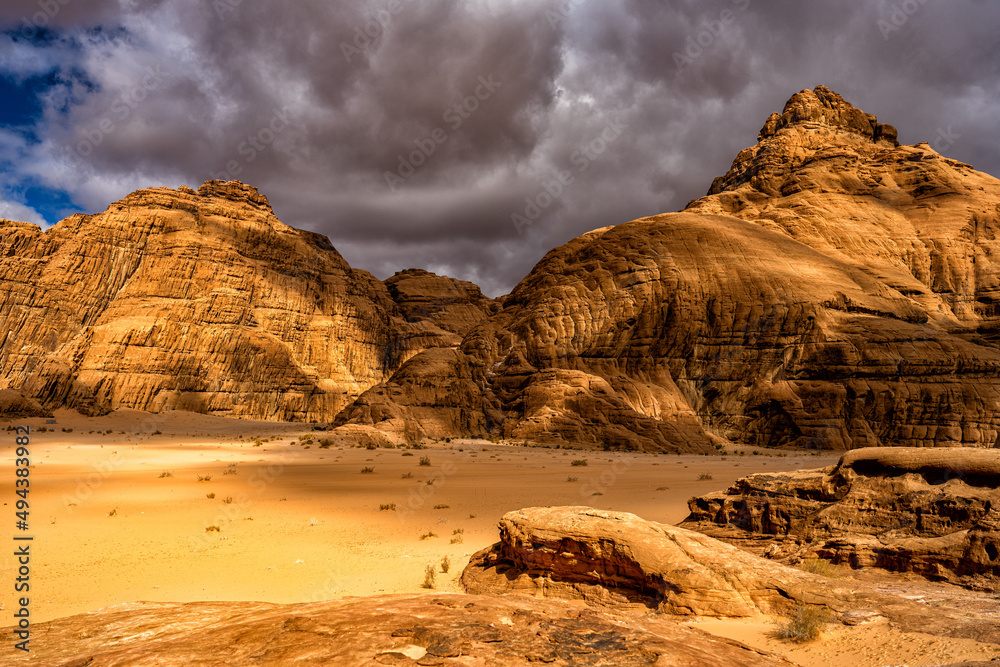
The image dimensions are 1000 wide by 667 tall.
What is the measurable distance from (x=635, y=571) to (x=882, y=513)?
14.3 feet

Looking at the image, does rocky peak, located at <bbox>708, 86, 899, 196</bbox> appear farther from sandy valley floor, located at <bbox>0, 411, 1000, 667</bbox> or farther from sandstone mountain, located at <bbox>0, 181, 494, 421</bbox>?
sandstone mountain, located at <bbox>0, 181, 494, 421</bbox>

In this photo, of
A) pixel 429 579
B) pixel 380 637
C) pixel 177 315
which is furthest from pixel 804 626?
pixel 177 315

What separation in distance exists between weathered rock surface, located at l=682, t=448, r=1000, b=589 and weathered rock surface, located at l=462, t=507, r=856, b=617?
182 centimetres

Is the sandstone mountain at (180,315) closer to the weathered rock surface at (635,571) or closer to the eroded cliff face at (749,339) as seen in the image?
the eroded cliff face at (749,339)

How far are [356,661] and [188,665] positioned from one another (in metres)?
0.91

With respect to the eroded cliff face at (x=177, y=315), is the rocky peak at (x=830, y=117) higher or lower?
higher

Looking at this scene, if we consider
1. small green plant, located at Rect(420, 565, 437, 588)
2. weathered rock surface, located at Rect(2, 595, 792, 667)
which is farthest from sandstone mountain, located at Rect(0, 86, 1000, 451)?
weathered rock surface, located at Rect(2, 595, 792, 667)

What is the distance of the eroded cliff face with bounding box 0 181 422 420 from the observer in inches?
2436

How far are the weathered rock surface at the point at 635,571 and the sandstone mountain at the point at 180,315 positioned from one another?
195 feet

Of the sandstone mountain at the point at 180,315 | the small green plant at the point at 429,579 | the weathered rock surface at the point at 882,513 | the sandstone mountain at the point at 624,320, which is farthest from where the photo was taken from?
the sandstone mountain at the point at 180,315

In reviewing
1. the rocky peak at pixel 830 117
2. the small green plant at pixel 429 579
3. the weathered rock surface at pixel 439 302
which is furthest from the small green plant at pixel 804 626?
the weathered rock surface at pixel 439 302

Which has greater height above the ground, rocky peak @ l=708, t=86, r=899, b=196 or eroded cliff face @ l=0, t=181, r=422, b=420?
rocky peak @ l=708, t=86, r=899, b=196

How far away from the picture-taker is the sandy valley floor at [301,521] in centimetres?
671

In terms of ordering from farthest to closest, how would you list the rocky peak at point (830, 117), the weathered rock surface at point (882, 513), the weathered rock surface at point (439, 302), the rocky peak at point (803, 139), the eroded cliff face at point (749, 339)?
Answer: the weathered rock surface at point (439, 302) → the rocky peak at point (830, 117) → the rocky peak at point (803, 139) → the eroded cliff face at point (749, 339) → the weathered rock surface at point (882, 513)
